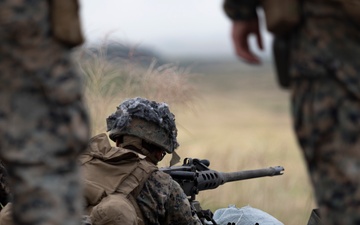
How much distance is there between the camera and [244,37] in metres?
4.69

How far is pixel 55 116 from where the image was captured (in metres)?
4.37

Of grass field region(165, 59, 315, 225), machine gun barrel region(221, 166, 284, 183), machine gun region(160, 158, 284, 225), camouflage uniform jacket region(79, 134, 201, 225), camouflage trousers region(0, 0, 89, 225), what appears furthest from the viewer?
grass field region(165, 59, 315, 225)

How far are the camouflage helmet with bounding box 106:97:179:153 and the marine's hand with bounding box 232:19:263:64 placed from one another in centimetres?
215

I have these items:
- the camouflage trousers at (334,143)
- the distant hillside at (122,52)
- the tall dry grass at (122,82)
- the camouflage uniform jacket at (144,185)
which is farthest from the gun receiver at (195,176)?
the camouflage trousers at (334,143)

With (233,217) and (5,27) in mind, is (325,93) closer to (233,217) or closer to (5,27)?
(5,27)

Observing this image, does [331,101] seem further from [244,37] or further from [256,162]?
[256,162]

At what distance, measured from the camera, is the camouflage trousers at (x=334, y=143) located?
14.4 ft

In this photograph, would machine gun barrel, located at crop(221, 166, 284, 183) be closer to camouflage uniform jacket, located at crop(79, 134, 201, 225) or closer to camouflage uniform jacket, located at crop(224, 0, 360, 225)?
camouflage uniform jacket, located at crop(79, 134, 201, 225)

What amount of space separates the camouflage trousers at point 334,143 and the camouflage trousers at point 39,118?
2.71 ft

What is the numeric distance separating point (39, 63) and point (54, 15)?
184 mm

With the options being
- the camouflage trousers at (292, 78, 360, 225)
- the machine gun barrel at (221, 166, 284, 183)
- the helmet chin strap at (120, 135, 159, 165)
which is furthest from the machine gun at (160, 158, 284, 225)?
the camouflage trousers at (292, 78, 360, 225)

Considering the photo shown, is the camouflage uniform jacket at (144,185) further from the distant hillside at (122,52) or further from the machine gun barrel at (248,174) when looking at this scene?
the distant hillside at (122,52)

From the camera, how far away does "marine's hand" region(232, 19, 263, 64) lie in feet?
15.3

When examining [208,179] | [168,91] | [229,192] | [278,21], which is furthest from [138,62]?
[278,21]
